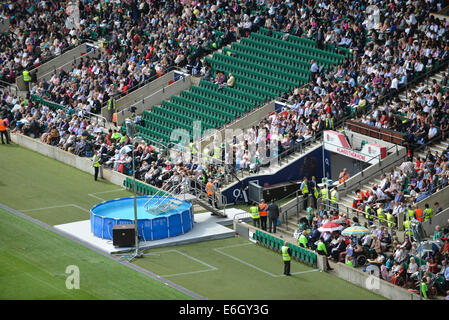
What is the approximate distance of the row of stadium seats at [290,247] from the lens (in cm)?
3807

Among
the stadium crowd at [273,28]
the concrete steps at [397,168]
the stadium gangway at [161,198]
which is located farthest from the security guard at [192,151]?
the concrete steps at [397,168]

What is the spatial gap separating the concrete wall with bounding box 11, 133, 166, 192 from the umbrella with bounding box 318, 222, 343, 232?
13120 mm

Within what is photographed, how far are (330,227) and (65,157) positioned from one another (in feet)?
61.5

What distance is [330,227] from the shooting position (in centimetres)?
3838

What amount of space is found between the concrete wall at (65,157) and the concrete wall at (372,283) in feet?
49.3

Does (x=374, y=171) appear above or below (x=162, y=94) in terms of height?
below

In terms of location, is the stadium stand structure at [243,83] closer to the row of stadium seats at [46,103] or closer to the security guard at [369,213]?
the row of stadium seats at [46,103]

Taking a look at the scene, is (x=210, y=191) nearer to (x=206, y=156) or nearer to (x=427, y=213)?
(x=206, y=156)

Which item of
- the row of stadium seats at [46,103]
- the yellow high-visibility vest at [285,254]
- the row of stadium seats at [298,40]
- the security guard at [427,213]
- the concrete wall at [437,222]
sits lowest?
the yellow high-visibility vest at [285,254]

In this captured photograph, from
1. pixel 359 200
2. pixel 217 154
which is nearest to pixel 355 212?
A: pixel 359 200

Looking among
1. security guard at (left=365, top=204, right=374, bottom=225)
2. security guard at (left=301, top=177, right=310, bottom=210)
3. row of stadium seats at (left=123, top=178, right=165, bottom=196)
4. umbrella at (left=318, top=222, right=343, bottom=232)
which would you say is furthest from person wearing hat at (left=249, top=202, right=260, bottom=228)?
row of stadium seats at (left=123, top=178, right=165, bottom=196)

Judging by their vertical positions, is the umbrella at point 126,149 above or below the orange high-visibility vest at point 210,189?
above

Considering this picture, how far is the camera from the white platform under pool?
4012cm
